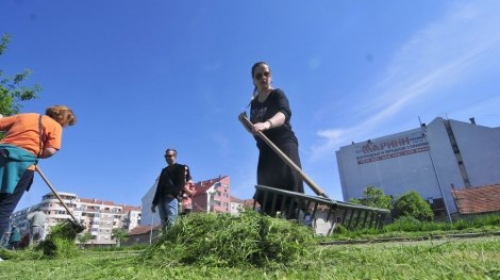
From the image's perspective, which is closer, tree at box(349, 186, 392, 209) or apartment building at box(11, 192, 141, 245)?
tree at box(349, 186, 392, 209)

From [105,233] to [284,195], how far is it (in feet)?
411

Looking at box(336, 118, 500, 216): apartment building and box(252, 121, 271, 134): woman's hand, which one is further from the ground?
box(336, 118, 500, 216): apartment building

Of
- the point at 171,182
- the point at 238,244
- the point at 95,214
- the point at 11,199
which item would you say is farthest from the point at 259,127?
the point at 95,214

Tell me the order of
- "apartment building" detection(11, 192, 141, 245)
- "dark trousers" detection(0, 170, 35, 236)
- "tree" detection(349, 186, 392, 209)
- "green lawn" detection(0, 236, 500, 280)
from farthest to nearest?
"apartment building" detection(11, 192, 141, 245) → "tree" detection(349, 186, 392, 209) → "dark trousers" detection(0, 170, 35, 236) → "green lawn" detection(0, 236, 500, 280)

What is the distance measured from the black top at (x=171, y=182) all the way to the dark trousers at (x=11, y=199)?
2878mm

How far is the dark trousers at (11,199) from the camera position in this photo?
3.58 m

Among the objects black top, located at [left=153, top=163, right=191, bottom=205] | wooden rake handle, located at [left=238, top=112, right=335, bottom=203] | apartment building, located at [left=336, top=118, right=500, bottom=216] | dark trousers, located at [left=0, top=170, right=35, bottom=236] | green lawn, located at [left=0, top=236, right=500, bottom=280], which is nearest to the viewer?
green lawn, located at [left=0, top=236, right=500, bottom=280]

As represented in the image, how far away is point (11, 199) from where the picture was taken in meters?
3.69

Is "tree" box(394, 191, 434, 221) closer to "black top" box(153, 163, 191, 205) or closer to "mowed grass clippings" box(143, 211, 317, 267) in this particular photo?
"black top" box(153, 163, 191, 205)

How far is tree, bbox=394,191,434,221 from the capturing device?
5009 centimetres

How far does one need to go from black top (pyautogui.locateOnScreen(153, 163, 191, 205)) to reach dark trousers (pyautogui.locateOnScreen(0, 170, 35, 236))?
2.88 meters

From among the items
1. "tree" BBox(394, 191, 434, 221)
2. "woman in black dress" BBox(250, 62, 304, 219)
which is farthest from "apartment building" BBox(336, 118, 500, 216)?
"woman in black dress" BBox(250, 62, 304, 219)

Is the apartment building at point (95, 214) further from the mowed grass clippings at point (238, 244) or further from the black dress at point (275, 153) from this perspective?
the mowed grass clippings at point (238, 244)

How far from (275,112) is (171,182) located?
3.93 meters
